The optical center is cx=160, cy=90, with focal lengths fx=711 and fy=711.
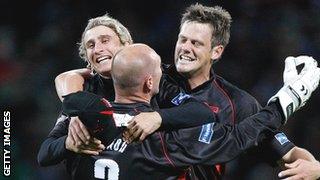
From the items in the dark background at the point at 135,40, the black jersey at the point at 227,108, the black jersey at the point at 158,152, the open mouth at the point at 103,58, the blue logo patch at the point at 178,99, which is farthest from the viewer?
the dark background at the point at 135,40

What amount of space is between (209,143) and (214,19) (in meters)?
1.21

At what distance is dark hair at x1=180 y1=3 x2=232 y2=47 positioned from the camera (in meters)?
4.10

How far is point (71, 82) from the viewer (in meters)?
4.05

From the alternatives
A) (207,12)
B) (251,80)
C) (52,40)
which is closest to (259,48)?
(251,80)

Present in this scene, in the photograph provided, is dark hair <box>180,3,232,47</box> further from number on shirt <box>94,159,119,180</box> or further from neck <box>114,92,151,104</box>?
number on shirt <box>94,159,119,180</box>

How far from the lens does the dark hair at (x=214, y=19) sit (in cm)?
410

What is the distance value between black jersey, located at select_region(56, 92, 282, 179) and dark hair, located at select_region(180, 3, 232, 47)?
1.07 metres

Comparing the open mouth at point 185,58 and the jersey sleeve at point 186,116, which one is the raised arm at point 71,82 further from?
the jersey sleeve at point 186,116

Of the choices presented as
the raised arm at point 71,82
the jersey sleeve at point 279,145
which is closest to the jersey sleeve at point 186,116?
the jersey sleeve at point 279,145

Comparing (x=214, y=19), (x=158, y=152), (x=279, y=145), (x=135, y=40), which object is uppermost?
(x=214, y=19)

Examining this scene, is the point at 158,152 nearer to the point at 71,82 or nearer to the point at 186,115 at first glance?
the point at 186,115

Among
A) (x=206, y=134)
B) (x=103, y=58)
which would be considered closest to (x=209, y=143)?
(x=206, y=134)

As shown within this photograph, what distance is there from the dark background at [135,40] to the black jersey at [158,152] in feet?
9.59

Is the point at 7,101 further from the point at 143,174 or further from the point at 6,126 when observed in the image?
the point at 143,174
